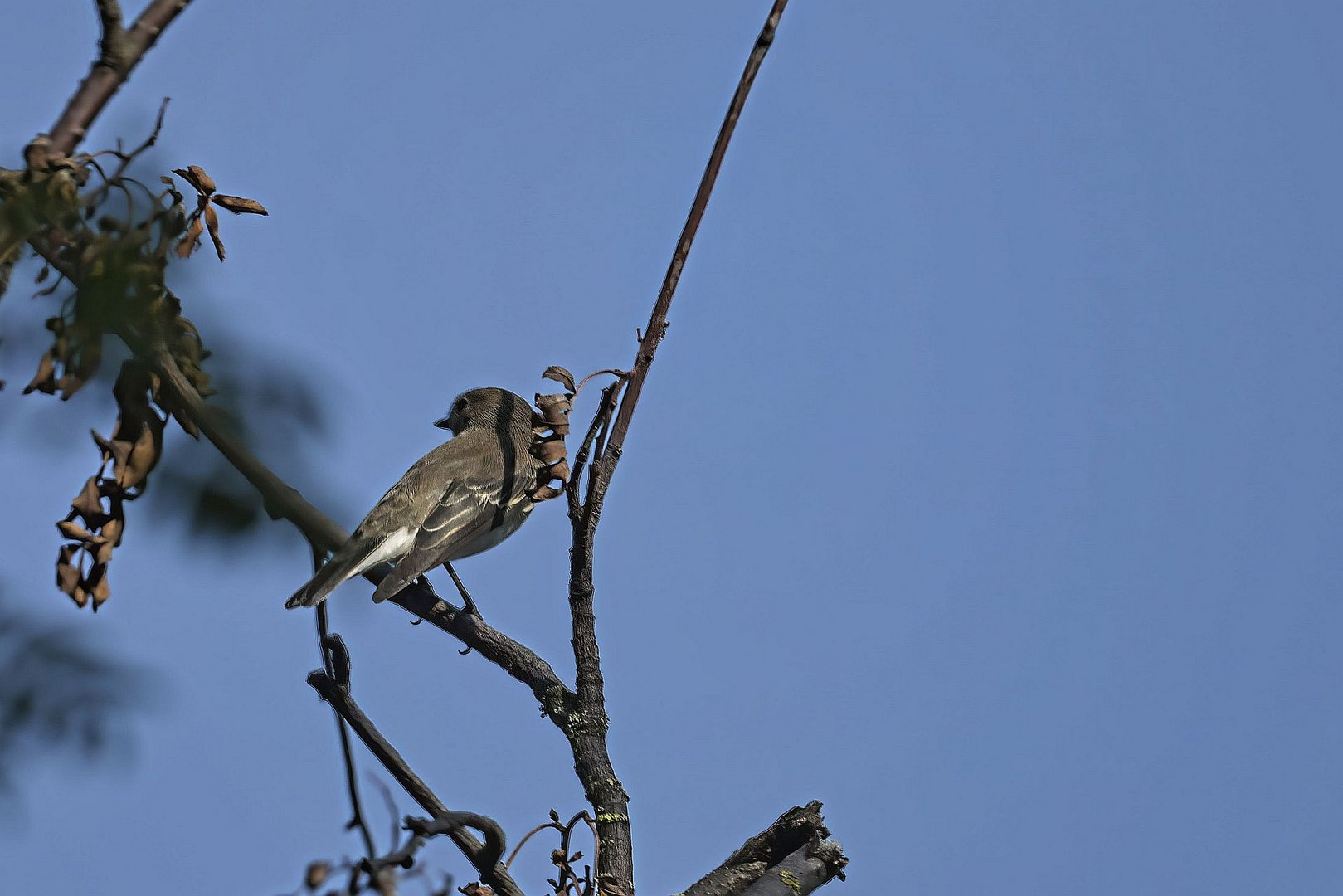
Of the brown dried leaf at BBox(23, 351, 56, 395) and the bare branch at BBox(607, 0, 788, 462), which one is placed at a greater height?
the bare branch at BBox(607, 0, 788, 462)

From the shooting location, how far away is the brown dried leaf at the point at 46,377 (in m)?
1.67

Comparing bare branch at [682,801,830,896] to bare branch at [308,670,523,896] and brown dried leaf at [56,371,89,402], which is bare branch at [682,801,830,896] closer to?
bare branch at [308,670,523,896]

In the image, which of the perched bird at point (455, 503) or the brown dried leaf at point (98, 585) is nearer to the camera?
the brown dried leaf at point (98, 585)

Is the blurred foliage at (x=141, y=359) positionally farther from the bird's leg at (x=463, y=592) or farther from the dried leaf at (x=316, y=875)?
the bird's leg at (x=463, y=592)

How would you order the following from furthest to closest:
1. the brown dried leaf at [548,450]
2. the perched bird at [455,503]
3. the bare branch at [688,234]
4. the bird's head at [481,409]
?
the bird's head at [481,409] < the perched bird at [455,503] < the brown dried leaf at [548,450] < the bare branch at [688,234]

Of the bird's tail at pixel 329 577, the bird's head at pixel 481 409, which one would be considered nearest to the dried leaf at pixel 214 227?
the bird's tail at pixel 329 577

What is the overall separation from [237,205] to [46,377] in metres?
1.52

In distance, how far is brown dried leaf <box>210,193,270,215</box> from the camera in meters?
3.09

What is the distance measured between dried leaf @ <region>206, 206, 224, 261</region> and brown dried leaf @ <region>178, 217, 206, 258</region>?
0.02 m

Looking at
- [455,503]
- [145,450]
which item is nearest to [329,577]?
[145,450]

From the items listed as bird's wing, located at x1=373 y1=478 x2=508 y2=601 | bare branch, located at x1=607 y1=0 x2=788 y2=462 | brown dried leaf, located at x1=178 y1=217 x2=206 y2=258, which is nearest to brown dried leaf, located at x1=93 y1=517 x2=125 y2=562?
brown dried leaf, located at x1=178 y1=217 x2=206 y2=258

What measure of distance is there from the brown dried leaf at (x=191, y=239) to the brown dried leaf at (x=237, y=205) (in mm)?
116

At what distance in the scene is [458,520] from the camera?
28.9 feet

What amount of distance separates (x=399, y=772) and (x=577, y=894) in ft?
3.26
